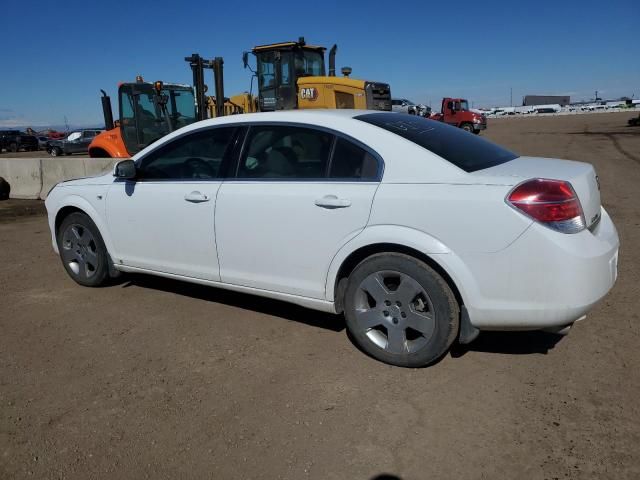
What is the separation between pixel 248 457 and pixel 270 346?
50.4 inches

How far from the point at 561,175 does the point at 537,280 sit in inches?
27.0

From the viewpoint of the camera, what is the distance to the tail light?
2941mm

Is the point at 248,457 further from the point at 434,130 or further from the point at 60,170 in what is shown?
the point at 60,170

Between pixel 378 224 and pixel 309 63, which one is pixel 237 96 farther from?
pixel 378 224

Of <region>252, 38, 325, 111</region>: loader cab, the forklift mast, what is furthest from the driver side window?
<region>252, 38, 325, 111</region>: loader cab

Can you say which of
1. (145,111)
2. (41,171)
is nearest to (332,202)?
(145,111)

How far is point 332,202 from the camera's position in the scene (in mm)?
3510

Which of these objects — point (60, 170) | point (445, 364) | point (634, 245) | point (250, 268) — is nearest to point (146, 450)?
point (250, 268)

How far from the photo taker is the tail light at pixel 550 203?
2941 millimetres

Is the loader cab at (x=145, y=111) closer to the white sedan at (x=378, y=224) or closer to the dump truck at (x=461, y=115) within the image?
the white sedan at (x=378, y=224)

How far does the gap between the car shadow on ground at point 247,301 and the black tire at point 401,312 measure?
63 cm

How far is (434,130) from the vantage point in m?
3.90

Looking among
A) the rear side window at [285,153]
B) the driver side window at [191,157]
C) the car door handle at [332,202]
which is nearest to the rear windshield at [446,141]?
the rear side window at [285,153]

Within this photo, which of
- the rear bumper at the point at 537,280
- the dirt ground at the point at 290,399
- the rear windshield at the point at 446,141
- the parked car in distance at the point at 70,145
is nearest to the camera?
the dirt ground at the point at 290,399
